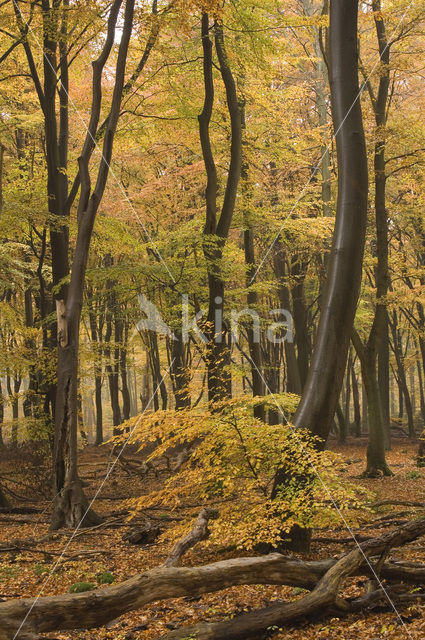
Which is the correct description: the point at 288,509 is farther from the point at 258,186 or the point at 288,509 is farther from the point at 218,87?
the point at 258,186

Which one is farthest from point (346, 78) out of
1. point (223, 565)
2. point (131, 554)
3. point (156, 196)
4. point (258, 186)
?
point (156, 196)

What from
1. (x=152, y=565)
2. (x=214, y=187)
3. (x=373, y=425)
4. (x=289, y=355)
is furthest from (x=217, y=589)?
(x=289, y=355)

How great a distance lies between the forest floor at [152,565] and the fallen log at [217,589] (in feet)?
0.80

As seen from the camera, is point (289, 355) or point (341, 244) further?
point (289, 355)

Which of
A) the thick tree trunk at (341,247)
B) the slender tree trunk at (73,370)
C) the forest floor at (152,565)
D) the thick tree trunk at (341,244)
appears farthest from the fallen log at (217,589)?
the slender tree trunk at (73,370)

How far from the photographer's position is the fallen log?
3.52 metres

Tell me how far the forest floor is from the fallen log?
0.80 feet

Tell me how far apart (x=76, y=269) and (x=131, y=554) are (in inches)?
168

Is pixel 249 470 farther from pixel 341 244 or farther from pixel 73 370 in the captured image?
pixel 73 370

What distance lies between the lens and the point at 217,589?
4238mm

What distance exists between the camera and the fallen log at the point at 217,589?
3.52 m

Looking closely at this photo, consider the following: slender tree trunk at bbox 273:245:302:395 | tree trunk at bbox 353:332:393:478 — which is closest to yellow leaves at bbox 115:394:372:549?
tree trunk at bbox 353:332:393:478

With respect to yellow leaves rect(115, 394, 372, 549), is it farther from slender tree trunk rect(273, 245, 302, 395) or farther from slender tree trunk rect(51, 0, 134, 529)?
slender tree trunk rect(273, 245, 302, 395)

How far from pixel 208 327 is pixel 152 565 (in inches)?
119
